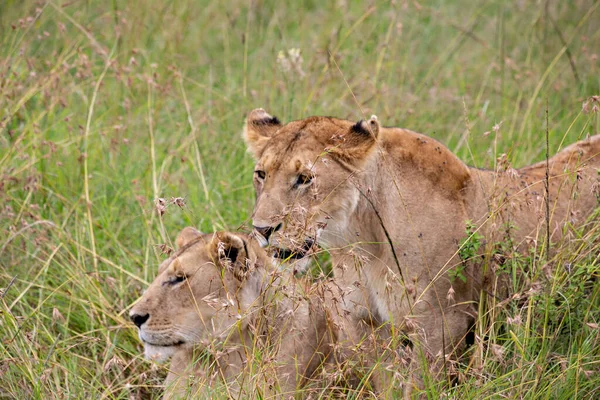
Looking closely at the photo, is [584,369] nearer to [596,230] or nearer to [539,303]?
[539,303]

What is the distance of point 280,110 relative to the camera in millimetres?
6707

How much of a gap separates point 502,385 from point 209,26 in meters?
5.82

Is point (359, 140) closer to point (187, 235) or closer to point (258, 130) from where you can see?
point (258, 130)

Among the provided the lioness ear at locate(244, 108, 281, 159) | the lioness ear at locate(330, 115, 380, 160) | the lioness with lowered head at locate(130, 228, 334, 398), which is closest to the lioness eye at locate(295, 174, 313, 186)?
the lioness ear at locate(330, 115, 380, 160)

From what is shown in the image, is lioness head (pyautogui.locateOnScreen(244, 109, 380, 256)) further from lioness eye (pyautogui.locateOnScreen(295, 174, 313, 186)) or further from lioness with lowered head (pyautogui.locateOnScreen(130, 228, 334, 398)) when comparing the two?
lioness with lowered head (pyautogui.locateOnScreen(130, 228, 334, 398))

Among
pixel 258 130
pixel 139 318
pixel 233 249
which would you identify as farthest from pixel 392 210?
pixel 139 318

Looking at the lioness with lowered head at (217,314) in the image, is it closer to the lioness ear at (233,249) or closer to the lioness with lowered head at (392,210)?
the lioness ear at (233,249)

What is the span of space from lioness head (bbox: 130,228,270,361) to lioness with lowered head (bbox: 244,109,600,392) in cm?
19

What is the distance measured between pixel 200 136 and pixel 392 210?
2.47 metres

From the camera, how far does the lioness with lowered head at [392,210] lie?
172 inches

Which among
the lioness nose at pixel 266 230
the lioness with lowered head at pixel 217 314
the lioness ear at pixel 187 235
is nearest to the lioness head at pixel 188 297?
the lioness with lowered head at pixel 217 314

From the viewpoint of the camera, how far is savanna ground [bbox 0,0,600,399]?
4.33 m

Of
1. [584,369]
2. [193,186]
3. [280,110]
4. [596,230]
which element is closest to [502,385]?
[584,369]

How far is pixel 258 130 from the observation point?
5000mm
